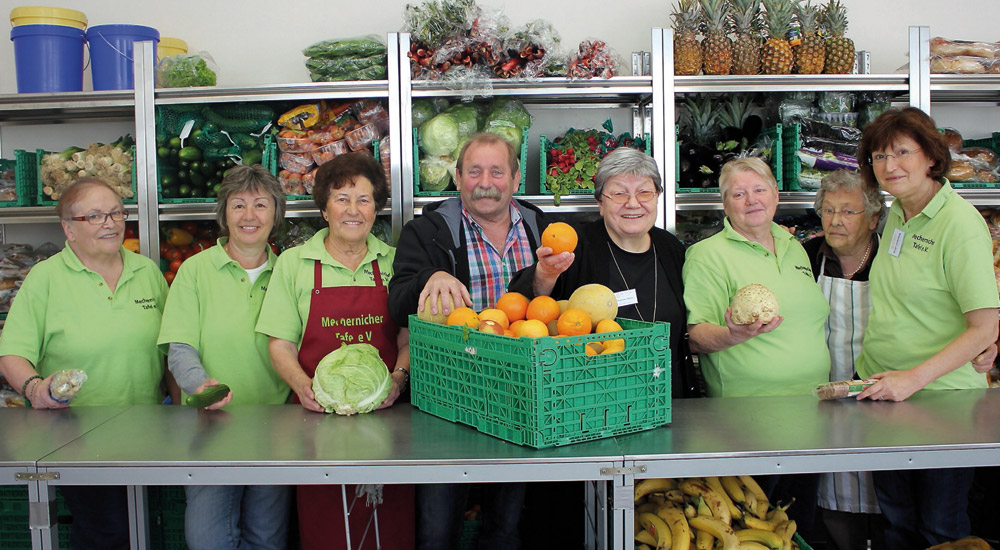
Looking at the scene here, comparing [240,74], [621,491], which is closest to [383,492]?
[621,491]

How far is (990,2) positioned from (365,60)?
3.77 meters

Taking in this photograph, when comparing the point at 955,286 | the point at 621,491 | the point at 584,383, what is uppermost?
the point at 955,286

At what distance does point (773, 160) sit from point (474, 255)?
6.23 ft

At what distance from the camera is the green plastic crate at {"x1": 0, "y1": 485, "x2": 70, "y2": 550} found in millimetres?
2928

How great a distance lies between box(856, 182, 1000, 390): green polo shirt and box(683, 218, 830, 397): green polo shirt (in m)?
0.21

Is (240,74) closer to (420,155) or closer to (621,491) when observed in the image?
(420,155)

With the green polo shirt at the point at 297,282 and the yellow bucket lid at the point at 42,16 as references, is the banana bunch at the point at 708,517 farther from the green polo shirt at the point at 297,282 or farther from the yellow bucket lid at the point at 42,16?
the yellow bucket lid at the point at 42,16

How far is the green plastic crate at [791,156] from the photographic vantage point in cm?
388

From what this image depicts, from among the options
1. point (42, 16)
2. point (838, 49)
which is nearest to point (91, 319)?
point (42, 16)

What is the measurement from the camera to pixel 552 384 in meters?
1.90

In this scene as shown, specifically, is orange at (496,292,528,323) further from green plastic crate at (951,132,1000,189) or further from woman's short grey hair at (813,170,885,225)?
green plastic crate at (951,132,1000,189)

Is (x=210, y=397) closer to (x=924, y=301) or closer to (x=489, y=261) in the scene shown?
(x=489, y=261)

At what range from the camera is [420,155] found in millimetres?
3984

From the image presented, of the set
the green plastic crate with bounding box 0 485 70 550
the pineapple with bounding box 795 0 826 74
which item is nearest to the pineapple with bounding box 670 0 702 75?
the pineapple with bounding box 795 0 826 74
